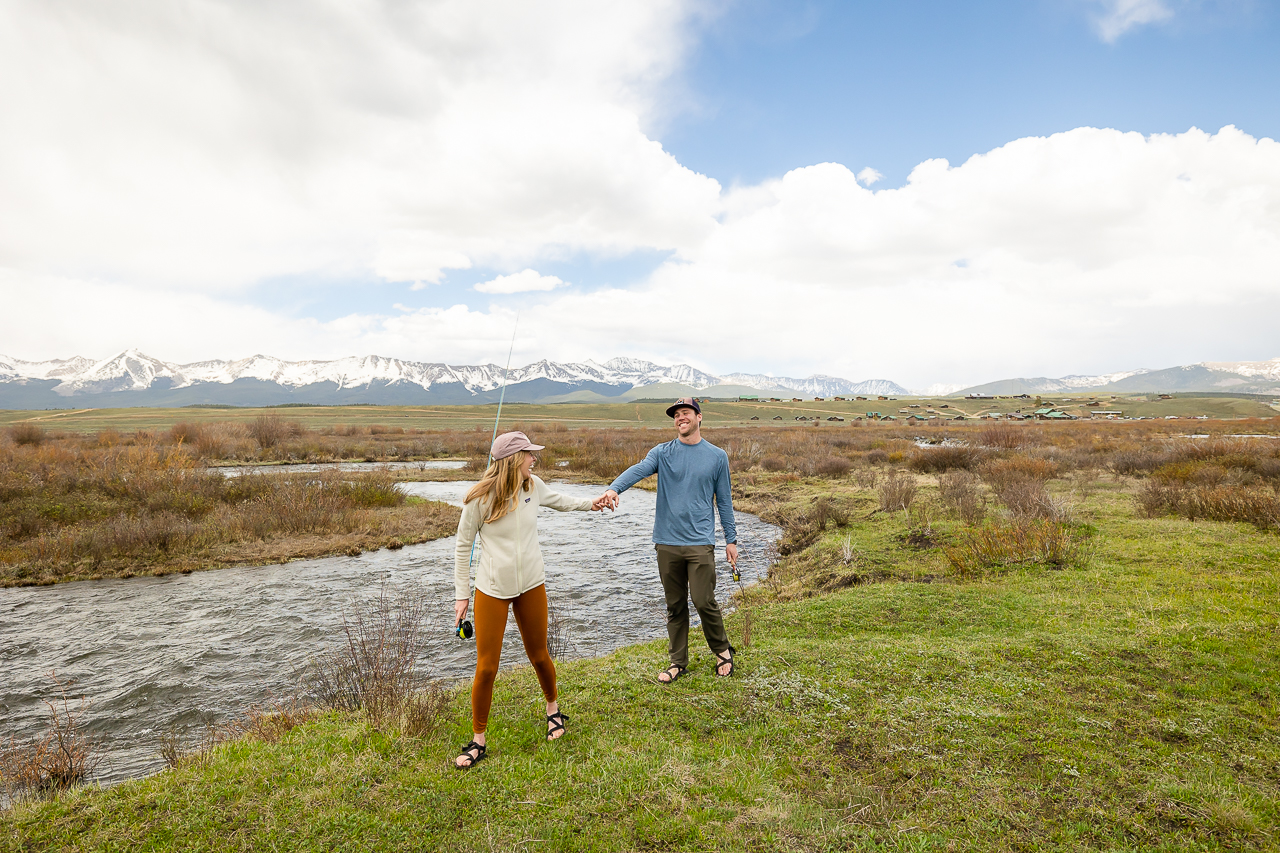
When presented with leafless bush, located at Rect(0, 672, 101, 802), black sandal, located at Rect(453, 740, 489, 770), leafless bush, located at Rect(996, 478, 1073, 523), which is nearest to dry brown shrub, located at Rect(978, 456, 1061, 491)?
leafless bush, located at Rect(996, 478, 1073, 523)

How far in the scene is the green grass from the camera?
12.5 feet

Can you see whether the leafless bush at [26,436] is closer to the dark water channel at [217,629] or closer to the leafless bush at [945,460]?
the dark water channel at [217,629]

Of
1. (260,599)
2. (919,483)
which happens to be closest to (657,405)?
(919,483)

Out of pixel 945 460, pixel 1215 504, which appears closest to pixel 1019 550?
pixel 1215 504

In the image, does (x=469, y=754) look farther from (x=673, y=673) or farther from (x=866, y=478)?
(x=866, y=478)

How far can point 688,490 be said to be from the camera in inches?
236

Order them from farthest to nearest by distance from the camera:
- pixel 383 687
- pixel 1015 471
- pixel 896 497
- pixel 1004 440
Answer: pixel 1004 440 → pixel 1015 471 → pixel 896 497 → pixel 383 687

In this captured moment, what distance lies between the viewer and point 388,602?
11.4 m

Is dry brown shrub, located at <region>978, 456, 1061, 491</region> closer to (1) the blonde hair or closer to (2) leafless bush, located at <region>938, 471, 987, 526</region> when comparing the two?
(2) leafless bush, located at <region>938, 471, 987, 526</region>

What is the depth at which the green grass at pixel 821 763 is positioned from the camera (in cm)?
382

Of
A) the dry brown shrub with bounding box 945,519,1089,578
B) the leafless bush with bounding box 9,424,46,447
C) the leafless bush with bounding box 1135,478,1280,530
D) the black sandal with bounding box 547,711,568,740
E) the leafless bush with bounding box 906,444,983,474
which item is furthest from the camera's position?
the leafless bush with bounding box 9,424,46,447

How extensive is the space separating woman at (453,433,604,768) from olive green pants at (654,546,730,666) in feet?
4.96

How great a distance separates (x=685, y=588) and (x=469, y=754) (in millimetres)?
2598

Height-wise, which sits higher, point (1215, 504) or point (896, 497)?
point (1215, 504)
